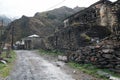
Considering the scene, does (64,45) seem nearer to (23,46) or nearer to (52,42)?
(52,42)

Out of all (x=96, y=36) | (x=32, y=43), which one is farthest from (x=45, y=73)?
(x=32, y=43)

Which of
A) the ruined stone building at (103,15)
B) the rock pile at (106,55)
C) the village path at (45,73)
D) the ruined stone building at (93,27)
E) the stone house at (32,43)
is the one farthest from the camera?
the stone house at (32,43)

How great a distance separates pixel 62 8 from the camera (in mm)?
144750

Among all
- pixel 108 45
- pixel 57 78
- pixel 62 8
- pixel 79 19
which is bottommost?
pixel 57 78

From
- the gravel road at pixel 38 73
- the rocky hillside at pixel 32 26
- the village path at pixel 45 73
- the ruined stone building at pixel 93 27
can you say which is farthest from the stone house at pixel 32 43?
the village path at pixel 45 73

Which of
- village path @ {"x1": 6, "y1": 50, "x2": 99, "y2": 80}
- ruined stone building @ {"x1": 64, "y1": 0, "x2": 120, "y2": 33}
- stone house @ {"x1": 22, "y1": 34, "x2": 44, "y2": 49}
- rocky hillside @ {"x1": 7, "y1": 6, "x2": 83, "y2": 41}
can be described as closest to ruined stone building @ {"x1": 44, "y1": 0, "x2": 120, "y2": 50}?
ruined stone building @ {"x1": 64, "y1": 0, "x2": 120, "y2": 33}

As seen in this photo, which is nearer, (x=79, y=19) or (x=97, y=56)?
(x=97, y=56)

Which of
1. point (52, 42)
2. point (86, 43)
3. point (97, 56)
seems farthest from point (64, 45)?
point (97, 56)

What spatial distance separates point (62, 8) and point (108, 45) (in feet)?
410

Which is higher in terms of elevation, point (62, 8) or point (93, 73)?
point (62, 8)

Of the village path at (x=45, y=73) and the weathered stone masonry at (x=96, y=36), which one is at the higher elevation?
the weathered stone masonry at (x=96, y=36)

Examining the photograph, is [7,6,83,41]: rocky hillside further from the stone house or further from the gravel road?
the gravel road

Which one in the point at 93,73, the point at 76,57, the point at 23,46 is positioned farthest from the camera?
the point at 23,46

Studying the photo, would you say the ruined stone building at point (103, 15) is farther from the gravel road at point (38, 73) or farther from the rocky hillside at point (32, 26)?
the rocky hillside at point (32, 26)
